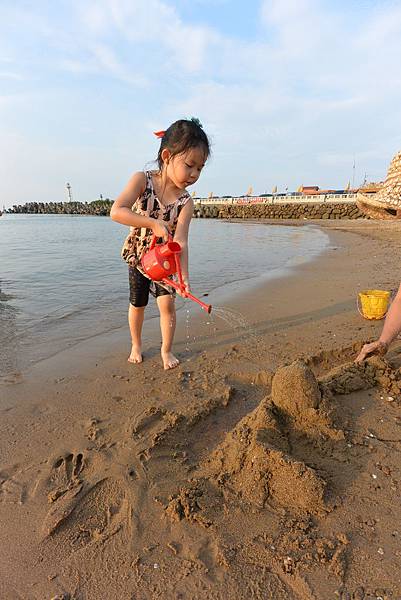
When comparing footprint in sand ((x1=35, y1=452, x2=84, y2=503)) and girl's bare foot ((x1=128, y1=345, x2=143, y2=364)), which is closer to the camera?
footprint in sand ((x1=35, y1=452, x2=84, y2=503))

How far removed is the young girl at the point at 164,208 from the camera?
7.90 ft

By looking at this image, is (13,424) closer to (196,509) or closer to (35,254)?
(196,509)

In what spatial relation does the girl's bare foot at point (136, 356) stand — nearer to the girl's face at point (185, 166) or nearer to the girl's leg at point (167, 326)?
the girl's leg at point (167, 326)

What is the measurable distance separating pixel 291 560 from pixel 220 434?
2.62 ft

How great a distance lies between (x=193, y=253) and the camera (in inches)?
428

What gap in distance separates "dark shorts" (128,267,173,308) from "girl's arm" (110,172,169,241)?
21.1 inches

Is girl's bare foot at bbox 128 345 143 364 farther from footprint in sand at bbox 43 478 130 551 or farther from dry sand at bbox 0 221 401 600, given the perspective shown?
footprint in sand at bbox 43 478 130 551

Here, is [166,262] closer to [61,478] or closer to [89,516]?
[61,478]

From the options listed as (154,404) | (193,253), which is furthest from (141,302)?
(193,253)

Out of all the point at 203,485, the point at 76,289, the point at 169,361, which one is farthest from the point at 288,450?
the point at 76,289

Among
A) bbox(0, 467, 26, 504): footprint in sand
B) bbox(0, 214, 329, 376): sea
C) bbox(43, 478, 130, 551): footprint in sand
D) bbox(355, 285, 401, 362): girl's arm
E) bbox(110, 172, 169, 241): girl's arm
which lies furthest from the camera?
bbox(0, 214, 329, 376): sea

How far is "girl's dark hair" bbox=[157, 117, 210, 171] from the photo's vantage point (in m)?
2.38

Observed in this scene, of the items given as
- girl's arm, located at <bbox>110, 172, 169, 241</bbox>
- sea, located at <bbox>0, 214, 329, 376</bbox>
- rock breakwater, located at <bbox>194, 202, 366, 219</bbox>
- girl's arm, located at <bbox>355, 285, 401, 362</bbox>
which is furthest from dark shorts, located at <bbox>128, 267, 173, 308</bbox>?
rock breakwater, located at <bbox>194, 202, 366, 219</bbox>

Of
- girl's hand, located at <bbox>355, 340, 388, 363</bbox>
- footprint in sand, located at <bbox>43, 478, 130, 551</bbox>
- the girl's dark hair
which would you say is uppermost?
the girl's dark hair
